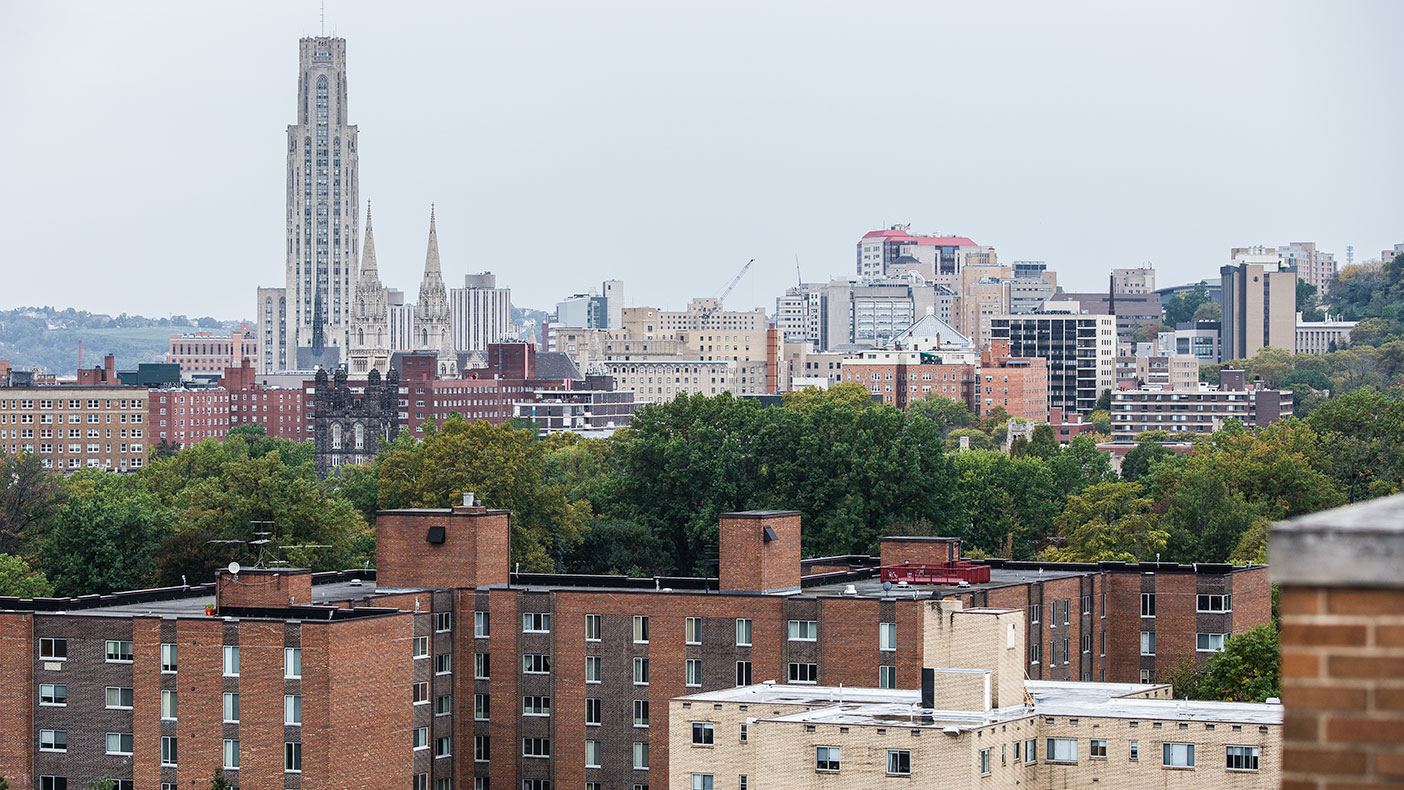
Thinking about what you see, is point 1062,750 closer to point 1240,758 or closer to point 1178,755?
point 1178,755

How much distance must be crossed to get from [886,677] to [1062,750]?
16.3 metres

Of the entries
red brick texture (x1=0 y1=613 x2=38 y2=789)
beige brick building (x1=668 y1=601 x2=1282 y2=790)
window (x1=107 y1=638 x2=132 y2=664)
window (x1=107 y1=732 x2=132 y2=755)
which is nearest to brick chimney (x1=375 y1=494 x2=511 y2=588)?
window (x1=107 y1=638 x2=132 y2=664)

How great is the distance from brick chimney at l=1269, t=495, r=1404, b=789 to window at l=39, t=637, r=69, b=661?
2308 inches

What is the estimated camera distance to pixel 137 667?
61625mm

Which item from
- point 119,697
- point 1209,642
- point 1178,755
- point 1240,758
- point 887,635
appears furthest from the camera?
point 1209,642

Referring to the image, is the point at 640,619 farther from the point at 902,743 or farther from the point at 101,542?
the point at 101,542

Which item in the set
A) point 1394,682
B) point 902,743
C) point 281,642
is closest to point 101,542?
point 281,642

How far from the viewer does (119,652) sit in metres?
62.2

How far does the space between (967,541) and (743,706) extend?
74235 millimetres

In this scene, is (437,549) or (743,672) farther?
(437,549)

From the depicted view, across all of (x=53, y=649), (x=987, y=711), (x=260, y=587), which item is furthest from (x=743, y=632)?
(x=987, y=711)

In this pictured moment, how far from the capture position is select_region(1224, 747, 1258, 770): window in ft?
149

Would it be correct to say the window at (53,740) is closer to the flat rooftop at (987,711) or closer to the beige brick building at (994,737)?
the flat rooftop at (987,711)

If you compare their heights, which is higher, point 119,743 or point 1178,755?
point 1178,755
